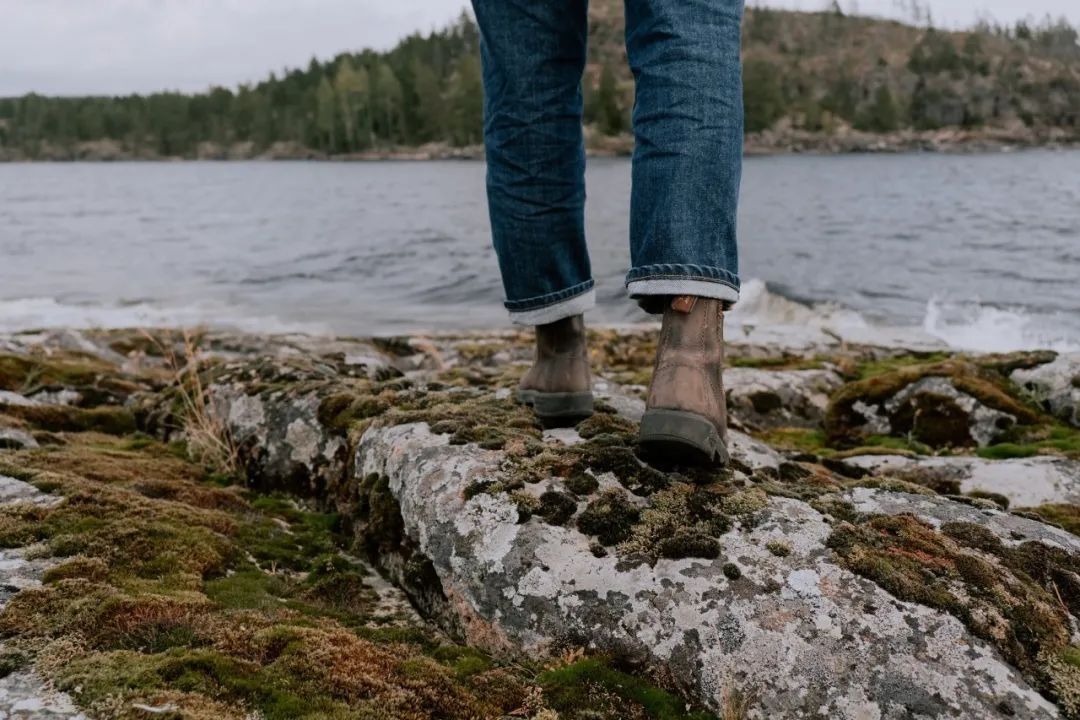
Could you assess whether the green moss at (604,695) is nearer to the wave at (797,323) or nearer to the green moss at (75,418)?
the green moss at (75,418)

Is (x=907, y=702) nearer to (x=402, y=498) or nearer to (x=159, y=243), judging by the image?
(x=402, y=498)

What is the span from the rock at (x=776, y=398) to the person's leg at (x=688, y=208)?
3943 millimetres

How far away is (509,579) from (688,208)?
126cm

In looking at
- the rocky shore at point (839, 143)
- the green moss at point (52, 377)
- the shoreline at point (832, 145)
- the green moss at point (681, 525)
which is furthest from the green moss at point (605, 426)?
the rocky shore at point (839, 143)

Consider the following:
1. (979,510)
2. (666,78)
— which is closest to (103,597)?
(666,78)

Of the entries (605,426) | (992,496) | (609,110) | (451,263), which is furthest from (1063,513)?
(609,110)

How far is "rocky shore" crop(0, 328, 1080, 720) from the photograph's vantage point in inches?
70.2

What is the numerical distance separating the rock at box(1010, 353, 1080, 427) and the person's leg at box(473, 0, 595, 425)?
4.74m

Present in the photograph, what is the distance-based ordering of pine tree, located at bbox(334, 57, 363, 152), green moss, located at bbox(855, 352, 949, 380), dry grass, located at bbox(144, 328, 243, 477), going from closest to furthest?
dry grass, located at bbox(144, 328, 243, 477), green moss, located at bbox(855, 352, 949, 380), pine tree, located at bbox(334, 57, 363, 152)

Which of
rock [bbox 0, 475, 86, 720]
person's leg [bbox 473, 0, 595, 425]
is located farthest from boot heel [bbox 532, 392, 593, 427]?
rock [bbox 0, 475, 86, 720]

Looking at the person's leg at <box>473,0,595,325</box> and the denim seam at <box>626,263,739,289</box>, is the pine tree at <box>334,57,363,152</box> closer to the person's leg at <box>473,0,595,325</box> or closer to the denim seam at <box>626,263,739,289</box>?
the person's leg at <box>473,0,595,325</box>

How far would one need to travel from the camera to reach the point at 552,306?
9.64ft

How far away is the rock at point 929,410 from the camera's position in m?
5.50

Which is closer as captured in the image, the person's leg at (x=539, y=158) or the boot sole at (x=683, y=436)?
the boot sole at (x=683, y=436)
